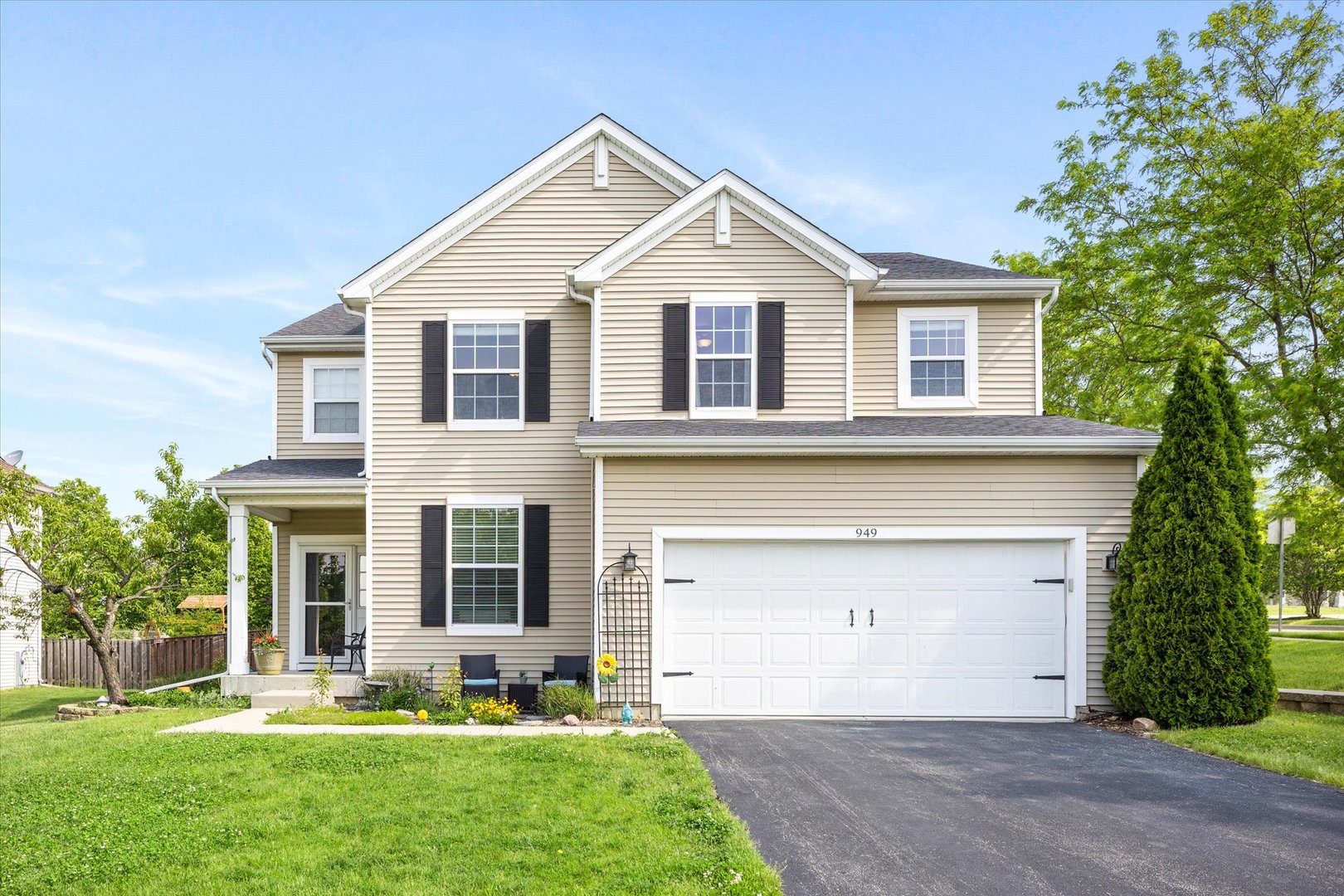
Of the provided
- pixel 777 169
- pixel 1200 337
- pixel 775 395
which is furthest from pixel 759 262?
pixel 1200 337

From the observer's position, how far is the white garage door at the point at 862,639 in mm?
11297

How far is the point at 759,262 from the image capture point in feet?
40.9

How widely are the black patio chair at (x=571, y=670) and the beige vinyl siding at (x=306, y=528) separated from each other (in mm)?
4489

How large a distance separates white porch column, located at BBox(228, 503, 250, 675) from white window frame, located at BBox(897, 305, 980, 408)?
32.5 feet

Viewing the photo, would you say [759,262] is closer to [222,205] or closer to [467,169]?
[467,169]

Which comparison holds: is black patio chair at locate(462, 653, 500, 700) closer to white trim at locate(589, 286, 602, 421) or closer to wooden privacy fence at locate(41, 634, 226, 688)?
white trim at locate(589, 286, 602, 421)

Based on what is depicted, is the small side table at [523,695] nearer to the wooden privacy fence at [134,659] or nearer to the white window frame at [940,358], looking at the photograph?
the white window frame at [940,358]

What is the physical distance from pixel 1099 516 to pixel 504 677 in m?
8.24

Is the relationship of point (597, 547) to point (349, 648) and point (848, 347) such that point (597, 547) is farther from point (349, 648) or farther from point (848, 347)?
point (349, 648)

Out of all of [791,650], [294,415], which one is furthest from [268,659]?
[791,650]

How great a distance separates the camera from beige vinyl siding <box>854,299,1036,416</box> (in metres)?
13.0

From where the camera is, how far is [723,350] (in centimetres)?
1237

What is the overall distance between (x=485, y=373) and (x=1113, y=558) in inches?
347

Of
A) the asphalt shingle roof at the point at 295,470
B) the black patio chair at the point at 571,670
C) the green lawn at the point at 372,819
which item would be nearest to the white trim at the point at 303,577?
the asphalt shingle roof at the point at 295,470
